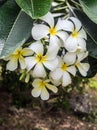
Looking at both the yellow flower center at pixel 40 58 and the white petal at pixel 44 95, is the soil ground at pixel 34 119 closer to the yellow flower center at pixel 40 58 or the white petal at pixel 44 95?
the white petal at pixel 44 95

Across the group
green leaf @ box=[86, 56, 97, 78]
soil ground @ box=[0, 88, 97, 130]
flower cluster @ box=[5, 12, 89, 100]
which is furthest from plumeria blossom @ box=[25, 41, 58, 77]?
soil ground @ box=[0, 88, 97, 130]

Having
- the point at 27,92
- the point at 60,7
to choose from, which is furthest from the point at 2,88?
the point at 60,7

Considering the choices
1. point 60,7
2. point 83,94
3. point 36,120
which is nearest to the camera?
point 60,7

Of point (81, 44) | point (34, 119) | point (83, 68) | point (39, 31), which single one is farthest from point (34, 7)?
point (34, 119)

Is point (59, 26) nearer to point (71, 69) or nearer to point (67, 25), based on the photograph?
point (67, 25)

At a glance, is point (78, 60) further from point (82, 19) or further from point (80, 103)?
point (80, 103)

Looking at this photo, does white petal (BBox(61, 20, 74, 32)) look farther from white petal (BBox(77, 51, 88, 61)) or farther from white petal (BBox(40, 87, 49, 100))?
white petal (BBox(40, 87, 49, 100))

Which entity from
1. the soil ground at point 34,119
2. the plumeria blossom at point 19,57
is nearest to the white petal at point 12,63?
the plumeria blossom at point 19,57
